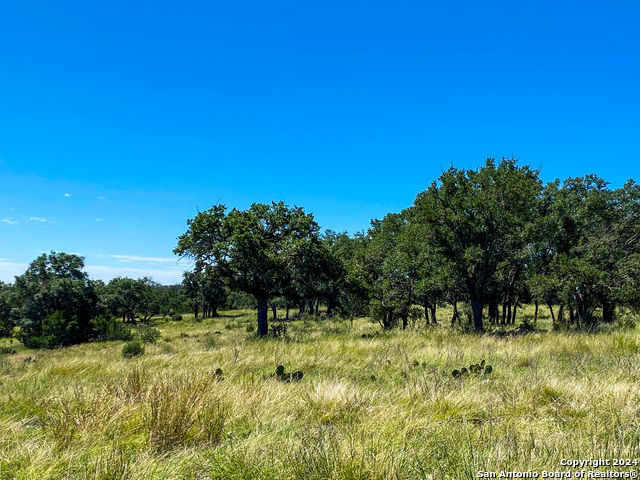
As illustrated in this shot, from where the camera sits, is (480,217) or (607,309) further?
(607,309)

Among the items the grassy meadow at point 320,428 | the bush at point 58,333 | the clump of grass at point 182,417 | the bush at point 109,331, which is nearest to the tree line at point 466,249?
the grassy meadow at point 320,428

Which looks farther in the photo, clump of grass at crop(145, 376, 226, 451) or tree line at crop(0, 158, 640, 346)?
tree line at crop(0, 158, 640, 346)

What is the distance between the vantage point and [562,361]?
794cm

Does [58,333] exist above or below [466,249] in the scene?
below

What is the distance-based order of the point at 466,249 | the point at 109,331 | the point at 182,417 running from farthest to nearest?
the point at 109,331, the point at 466,249, the point at 182,417

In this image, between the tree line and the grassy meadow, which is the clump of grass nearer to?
the grassy meadow

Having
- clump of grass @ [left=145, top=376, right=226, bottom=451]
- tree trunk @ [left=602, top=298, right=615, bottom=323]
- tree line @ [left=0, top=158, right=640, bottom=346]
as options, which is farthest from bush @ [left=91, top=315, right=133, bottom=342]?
tree trunk @ [left=602, top=298, right=615, bottom=323]

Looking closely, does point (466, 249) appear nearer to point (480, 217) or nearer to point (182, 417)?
A: point (480, 217)

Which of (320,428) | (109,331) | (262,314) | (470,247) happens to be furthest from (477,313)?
(109,331)

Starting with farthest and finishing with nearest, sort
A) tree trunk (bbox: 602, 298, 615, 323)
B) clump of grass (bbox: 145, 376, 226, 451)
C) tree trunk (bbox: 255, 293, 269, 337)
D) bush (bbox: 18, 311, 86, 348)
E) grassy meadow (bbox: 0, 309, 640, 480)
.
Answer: bush (bbox: 18, 311, 86, 348), tree trunk (bbox: 602, 298, 615, 323), tree trunk (bbox: 255, 293, 269, 337), clump of grass (bbox: 145, 376, 226, 451), grassy meadow (bbox: 0, 309, 640, 480)

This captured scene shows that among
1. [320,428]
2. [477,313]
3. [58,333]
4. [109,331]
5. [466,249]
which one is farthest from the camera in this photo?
[58,333]

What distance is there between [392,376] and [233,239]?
12413mm

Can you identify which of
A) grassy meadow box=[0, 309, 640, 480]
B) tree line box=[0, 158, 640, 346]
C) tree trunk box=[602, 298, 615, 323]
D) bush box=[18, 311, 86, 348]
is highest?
tree line box=[0, 158, 640, 346]

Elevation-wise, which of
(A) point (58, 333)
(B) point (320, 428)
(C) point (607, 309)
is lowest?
(A) point (58, 333)
